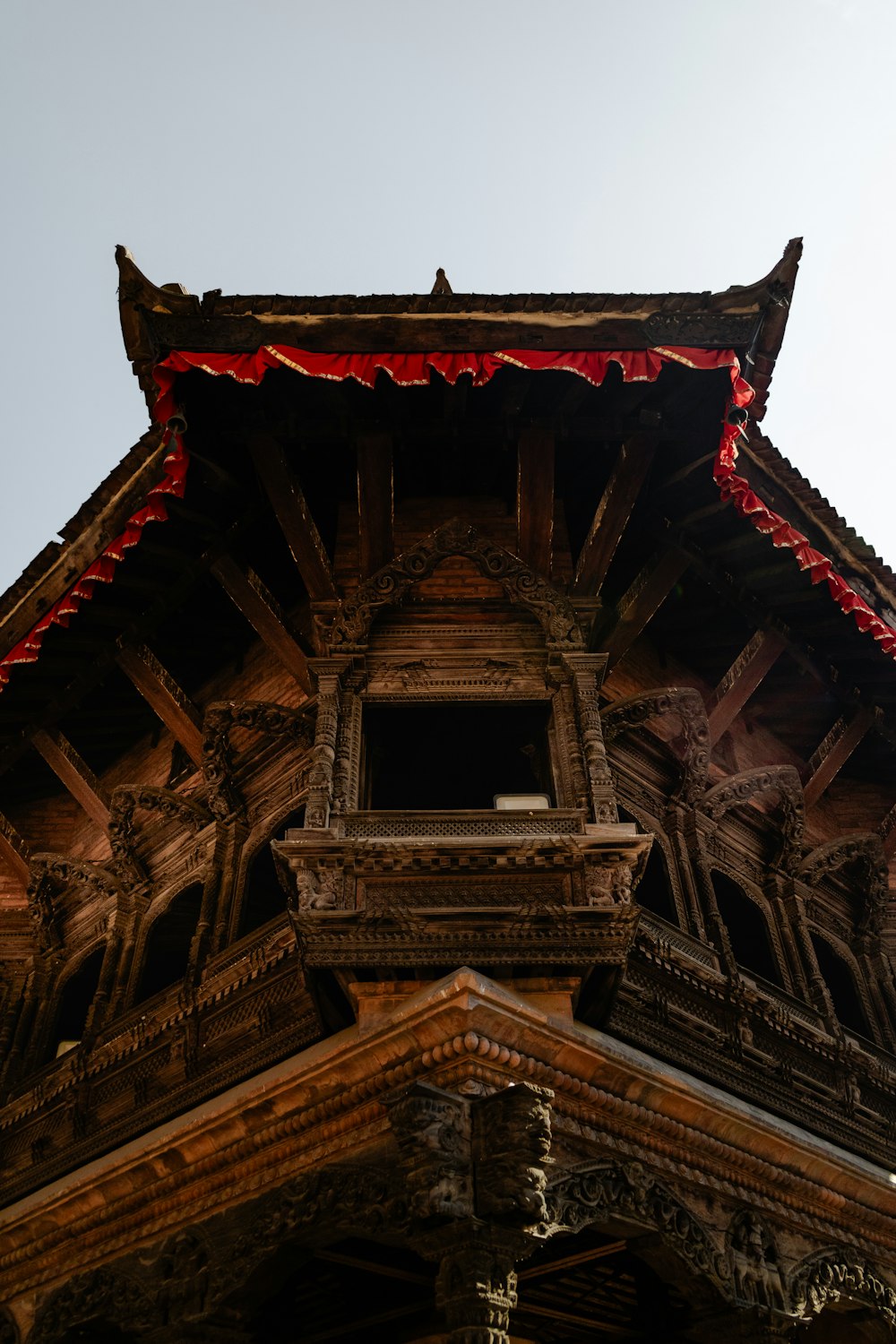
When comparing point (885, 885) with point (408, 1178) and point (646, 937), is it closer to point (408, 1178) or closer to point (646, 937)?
point (646, 937)

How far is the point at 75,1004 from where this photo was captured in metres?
10.3

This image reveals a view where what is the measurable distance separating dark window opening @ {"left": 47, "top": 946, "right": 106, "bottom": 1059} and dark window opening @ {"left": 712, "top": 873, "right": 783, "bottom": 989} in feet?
17.9

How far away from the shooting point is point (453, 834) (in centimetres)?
602

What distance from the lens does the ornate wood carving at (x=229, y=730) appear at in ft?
25.2

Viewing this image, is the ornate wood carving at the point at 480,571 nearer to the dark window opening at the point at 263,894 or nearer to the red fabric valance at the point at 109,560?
the red fabric valance at the point at 109,560

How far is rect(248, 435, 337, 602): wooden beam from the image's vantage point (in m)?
7.60

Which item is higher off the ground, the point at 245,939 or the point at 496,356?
the point at 496,356

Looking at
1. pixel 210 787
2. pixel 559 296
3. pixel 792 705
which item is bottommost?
Answer: pixel 210 787

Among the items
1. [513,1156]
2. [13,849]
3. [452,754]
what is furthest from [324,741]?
[13,849]

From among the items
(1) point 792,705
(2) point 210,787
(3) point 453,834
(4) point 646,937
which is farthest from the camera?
(1) point 792,705

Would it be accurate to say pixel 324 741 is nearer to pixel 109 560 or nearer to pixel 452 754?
pixel 109 560

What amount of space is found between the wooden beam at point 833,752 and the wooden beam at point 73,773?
21.0 ft

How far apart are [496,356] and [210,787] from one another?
4.02 meters

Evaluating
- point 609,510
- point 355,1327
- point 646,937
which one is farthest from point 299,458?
point 355,1327
